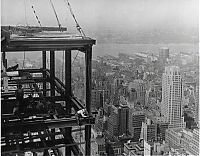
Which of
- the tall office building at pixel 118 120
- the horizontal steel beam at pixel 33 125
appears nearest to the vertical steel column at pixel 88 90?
the horizontal steel beam at pixel 33 125

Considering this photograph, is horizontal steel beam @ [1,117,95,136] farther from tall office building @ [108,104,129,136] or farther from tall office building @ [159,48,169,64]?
tall office building @ [159,48,169,64]

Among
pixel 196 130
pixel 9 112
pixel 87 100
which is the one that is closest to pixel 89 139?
pixel 87 100

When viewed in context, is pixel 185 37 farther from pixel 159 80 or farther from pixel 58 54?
pixel 58 54

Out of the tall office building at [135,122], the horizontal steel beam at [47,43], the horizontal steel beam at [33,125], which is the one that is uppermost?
the horizontal steel beam at [47,43]

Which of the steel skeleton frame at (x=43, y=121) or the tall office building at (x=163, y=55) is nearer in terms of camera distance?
the steel skeleton frame at (x=43, y=121)

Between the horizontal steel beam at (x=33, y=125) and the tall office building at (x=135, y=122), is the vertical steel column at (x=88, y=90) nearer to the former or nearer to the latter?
the horizontal steel beam at (x=33, y=125)

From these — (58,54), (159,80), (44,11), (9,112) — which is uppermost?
(44,11)

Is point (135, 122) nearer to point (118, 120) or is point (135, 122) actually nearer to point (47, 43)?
point (118, 120)

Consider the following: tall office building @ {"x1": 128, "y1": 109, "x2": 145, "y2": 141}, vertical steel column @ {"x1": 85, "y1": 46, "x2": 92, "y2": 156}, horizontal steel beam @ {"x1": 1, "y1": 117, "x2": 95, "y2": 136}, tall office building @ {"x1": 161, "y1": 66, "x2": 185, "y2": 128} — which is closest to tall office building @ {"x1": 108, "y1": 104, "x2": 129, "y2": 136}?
tall office building @ {"x1": 128, "y1": 109, "x2": 145, "y2": 141}
